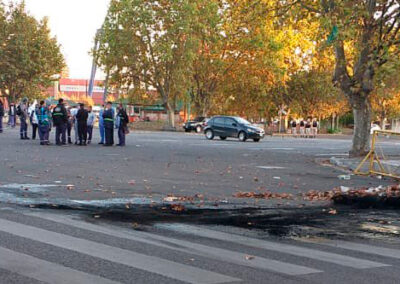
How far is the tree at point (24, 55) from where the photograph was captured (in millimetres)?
71875

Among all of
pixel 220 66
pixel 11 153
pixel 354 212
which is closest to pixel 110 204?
pixel 354 212

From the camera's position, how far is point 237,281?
6000 millimetres

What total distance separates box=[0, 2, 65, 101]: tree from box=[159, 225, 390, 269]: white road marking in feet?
216

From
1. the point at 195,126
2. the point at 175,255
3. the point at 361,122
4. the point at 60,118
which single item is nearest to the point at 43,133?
the point at 60,118

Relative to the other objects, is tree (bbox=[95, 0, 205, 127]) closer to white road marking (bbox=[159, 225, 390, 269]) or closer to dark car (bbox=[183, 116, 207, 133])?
dark car (bbox=[183, 116, 207, 133])

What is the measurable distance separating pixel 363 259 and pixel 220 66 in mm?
61601

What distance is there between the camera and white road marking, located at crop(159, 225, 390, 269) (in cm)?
A: 698

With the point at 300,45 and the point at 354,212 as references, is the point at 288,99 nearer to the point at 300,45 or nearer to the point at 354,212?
the point at 300,45

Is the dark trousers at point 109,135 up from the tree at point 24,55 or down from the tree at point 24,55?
down

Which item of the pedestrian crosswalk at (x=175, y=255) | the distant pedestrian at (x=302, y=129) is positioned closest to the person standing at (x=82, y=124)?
the pedestrian crosswalk at (x=175, y=255)

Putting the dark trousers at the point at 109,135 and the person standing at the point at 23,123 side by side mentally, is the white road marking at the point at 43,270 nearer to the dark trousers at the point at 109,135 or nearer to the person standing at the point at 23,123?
the dark trousers at the point at 109,135

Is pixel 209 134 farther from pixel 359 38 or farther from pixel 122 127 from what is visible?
pixel 359 38

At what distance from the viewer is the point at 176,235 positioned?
820 centimetres

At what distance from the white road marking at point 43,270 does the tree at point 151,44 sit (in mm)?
57351
